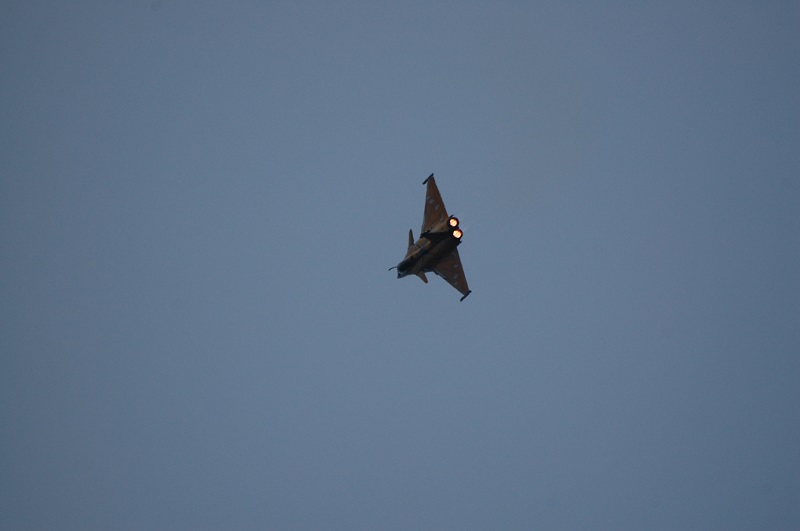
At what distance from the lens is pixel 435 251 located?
1810 inches

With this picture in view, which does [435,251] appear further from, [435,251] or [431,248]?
[431,248]

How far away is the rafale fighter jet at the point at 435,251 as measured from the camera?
45.3 m

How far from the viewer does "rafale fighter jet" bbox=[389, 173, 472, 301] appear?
4531 centimetres

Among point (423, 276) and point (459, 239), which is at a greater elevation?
point (459, 239)

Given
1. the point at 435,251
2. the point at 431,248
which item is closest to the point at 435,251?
the point at 435,251

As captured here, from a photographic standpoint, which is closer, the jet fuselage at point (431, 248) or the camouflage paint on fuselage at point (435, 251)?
the jet fuselage at point (431, 248)

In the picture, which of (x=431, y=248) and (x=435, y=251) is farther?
(x=435, y=251)

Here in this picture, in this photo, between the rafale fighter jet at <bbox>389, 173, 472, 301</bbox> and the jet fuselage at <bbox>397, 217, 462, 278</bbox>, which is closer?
the jet fuselage at <bbox>397, 217, 462, 278</bbox>

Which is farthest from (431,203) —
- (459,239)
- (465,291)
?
(465,291)

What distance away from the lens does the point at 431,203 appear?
47250mm

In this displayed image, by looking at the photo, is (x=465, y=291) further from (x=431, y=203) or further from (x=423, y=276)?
(x=431, y=203)

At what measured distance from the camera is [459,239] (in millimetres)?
45375

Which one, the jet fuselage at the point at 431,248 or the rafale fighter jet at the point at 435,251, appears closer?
the jet fuselage at the point at 431,248

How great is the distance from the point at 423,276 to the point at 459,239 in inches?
186
